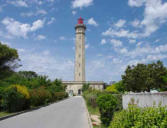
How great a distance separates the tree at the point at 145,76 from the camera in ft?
114

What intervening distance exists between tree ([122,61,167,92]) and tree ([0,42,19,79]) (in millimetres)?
22799

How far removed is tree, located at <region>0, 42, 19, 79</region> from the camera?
21.4 meters

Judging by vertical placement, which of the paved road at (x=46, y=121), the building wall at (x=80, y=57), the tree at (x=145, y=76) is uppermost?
the building wall at (x=80, y=57)

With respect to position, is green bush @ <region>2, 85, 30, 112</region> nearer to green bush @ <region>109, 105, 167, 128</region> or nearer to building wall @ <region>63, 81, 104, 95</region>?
green bush @ <region>109, 105, 167, 128</region>

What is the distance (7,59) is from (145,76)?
82.2ft

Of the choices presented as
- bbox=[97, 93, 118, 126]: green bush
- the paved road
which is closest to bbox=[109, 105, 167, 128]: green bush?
bbox=[97, 93, 118, 126]: green bush

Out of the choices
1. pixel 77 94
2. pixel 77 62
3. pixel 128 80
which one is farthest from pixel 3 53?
pixel 77 94

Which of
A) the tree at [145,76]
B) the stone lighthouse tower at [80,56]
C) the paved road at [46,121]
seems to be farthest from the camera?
the stone lighthouse tower at [80,56]

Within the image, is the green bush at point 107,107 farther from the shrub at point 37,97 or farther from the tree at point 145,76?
the tree at point 145,76

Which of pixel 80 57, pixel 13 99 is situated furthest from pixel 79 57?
pixel 13 99

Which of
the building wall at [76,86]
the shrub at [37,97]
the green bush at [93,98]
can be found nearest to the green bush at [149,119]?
the green bush at [93,98]

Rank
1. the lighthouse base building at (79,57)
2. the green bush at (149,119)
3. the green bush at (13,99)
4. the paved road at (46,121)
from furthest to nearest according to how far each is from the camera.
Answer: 1. the lighthouse base building at (79,57)
2. the green bush at (13,99)
3. the paved road at (46,121)
4. the green bush at (149,119)

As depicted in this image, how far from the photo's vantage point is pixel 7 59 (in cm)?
2223

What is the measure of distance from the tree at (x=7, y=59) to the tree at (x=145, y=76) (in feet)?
74.8
